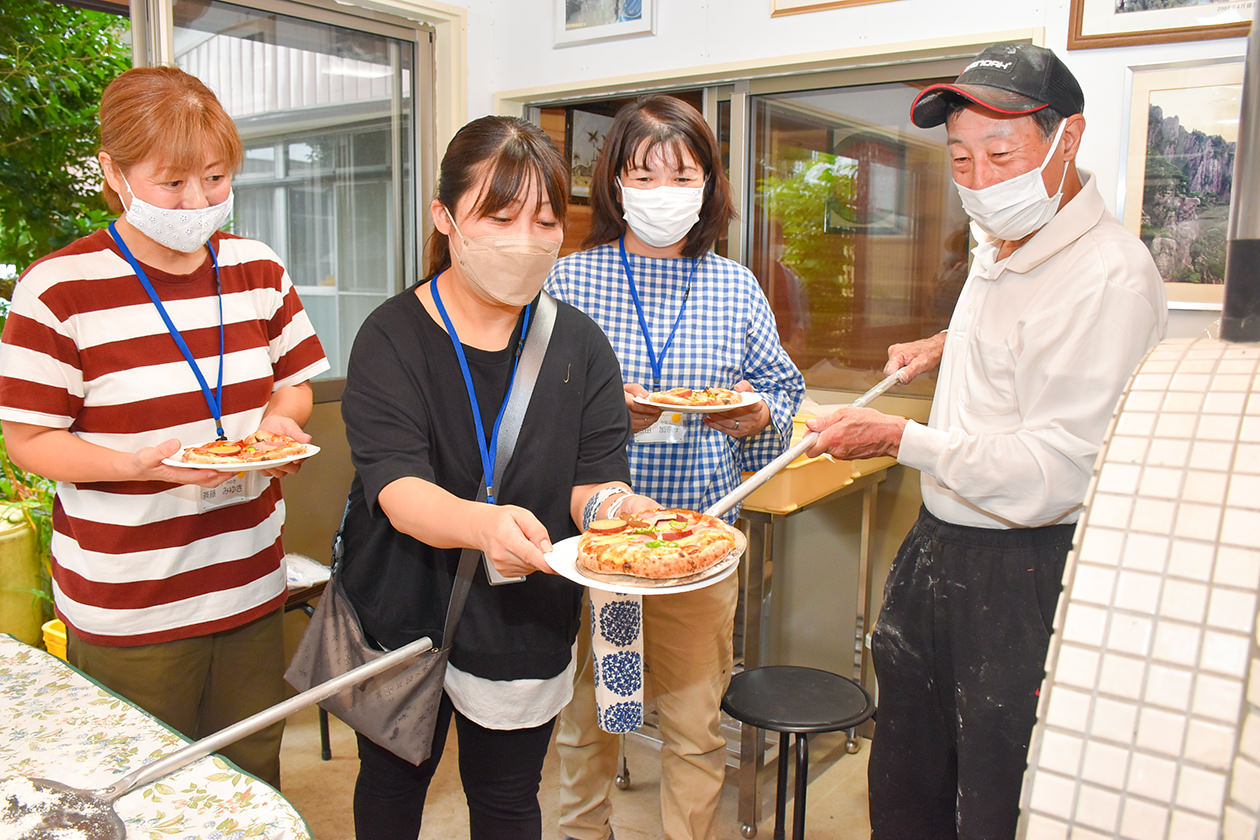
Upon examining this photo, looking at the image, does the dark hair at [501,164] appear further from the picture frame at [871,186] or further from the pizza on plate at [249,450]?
the picture frame at [871,186]

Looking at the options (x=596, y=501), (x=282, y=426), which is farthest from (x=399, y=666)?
(x=282, y=426)

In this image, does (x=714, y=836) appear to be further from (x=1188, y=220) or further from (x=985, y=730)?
(x=1188, y=220)

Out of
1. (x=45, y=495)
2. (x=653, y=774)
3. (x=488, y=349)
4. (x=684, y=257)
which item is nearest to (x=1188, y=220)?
(x=684, y=257)

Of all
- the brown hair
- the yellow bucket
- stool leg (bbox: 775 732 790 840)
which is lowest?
stool leg (bbox: 775 732 790 840)

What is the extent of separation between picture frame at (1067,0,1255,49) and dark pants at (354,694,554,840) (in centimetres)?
227

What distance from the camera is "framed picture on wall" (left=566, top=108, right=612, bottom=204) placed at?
150 inches

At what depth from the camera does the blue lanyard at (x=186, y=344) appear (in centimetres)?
164

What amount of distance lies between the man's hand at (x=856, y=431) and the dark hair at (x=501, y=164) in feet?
2.06

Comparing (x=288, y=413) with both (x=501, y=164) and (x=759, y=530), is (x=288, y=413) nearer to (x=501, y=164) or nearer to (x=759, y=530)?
(x=501, y=164)

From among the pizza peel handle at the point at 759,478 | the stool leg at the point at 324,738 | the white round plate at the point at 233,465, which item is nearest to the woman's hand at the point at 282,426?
the white round plate at the point at 233,465

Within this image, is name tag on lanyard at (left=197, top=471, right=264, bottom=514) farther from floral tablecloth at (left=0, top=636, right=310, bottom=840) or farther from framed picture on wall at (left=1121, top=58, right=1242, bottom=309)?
framed picture on wall at (left=1121, top=58, right=1242, bottom=309)

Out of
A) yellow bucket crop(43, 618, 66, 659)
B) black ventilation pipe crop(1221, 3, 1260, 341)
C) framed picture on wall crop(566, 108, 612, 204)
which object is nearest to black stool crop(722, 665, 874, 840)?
black ventilation pipe crop(1221, 3, 1260, 341)

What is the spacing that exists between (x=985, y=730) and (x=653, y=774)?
1.66 metres

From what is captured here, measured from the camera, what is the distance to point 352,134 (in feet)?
11.8
